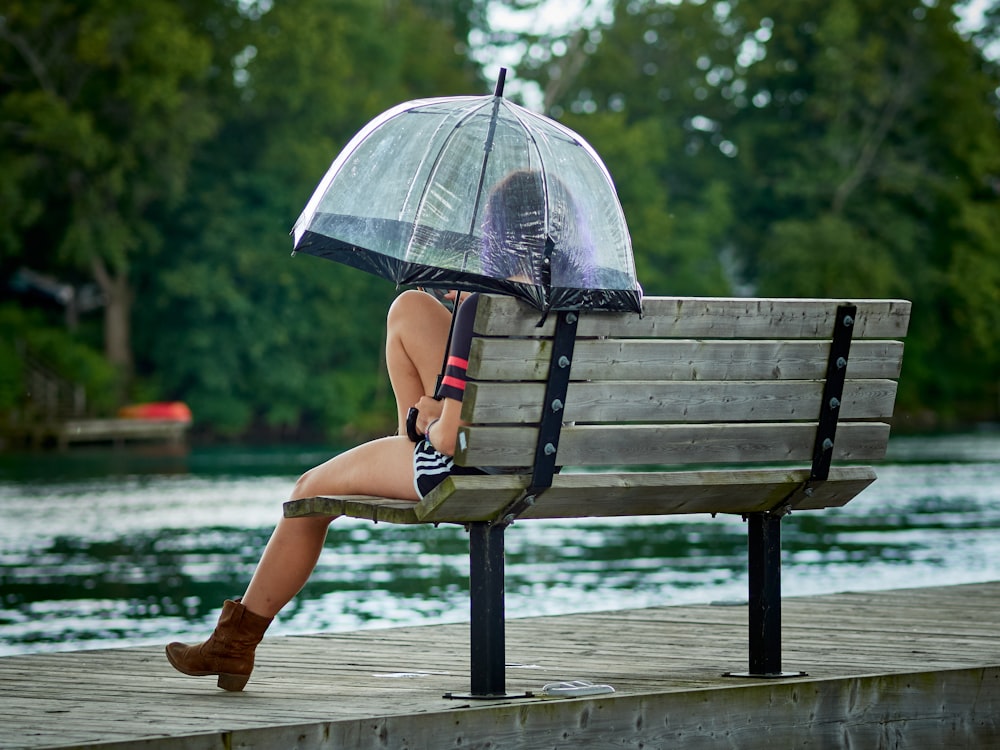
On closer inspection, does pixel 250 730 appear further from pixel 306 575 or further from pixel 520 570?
pixel 520 570

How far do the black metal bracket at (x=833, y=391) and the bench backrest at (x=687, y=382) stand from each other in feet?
0.04

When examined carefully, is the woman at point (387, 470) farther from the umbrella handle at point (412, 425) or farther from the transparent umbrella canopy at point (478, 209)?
the transparent umbrella canopy at point (478, 209)

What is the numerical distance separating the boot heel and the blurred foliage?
36.8 meters

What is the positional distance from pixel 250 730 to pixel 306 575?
85 centimetres

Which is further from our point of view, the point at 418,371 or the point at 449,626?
the point at 449,626

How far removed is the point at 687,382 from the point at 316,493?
106 cm

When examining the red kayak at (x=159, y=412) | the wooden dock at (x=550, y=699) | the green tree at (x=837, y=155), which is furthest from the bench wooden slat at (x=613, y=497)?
the green tree at (x=837, y=155)

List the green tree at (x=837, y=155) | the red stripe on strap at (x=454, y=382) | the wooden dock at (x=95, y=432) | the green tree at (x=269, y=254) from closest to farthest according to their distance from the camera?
the red stripe on strap at (x=454, y=382)
the wooden dock at (x=95, y=432)
the green tree at (x=269, y=254)
the green tree at (x=837, y=155)

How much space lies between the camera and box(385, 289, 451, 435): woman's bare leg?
14.9 ft

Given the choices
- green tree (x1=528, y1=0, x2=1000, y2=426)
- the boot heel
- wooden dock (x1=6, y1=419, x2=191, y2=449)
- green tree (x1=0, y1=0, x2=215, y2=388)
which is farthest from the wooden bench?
green tree (x1=528, y1=0, x2=1000, y2=426)

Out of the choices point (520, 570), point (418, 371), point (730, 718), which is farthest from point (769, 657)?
point (520, 570)

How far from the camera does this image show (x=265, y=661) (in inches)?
214

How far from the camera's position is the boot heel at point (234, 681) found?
4.75 m

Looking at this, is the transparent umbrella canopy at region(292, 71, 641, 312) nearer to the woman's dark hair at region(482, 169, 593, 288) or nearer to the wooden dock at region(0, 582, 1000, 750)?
the woman's dark hair at region(482, 169, 593, 288)
